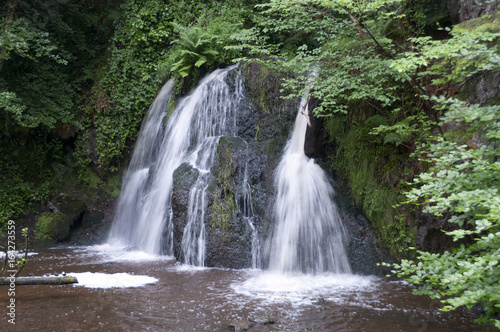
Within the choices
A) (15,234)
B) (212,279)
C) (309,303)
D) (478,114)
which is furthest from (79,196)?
(478,114)

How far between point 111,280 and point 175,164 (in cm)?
380

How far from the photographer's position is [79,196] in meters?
12.2

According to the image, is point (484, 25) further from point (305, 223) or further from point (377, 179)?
point (305, 223)

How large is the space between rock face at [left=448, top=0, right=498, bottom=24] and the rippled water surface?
4153 millimetres

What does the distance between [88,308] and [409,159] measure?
576cm

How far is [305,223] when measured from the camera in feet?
24.6

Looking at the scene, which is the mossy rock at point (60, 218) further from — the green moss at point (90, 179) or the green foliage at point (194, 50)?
the green foliage at point (194, 50)

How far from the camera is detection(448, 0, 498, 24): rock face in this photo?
5.05m

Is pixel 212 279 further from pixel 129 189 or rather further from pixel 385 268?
pixel 129 189

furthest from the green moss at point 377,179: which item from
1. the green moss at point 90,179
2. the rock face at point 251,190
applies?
the green moss at point 90,179

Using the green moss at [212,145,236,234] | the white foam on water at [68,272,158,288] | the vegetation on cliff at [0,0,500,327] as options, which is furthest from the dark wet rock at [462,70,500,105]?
the white foam on water at [68,272,158,288]

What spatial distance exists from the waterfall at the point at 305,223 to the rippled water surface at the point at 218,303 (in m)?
0.42

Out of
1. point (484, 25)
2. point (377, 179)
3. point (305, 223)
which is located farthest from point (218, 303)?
point (484, 25)

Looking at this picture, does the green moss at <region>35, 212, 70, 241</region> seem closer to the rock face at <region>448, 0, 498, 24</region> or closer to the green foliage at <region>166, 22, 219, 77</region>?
the green foliage at <region>166, 22, 219, 77</region>
